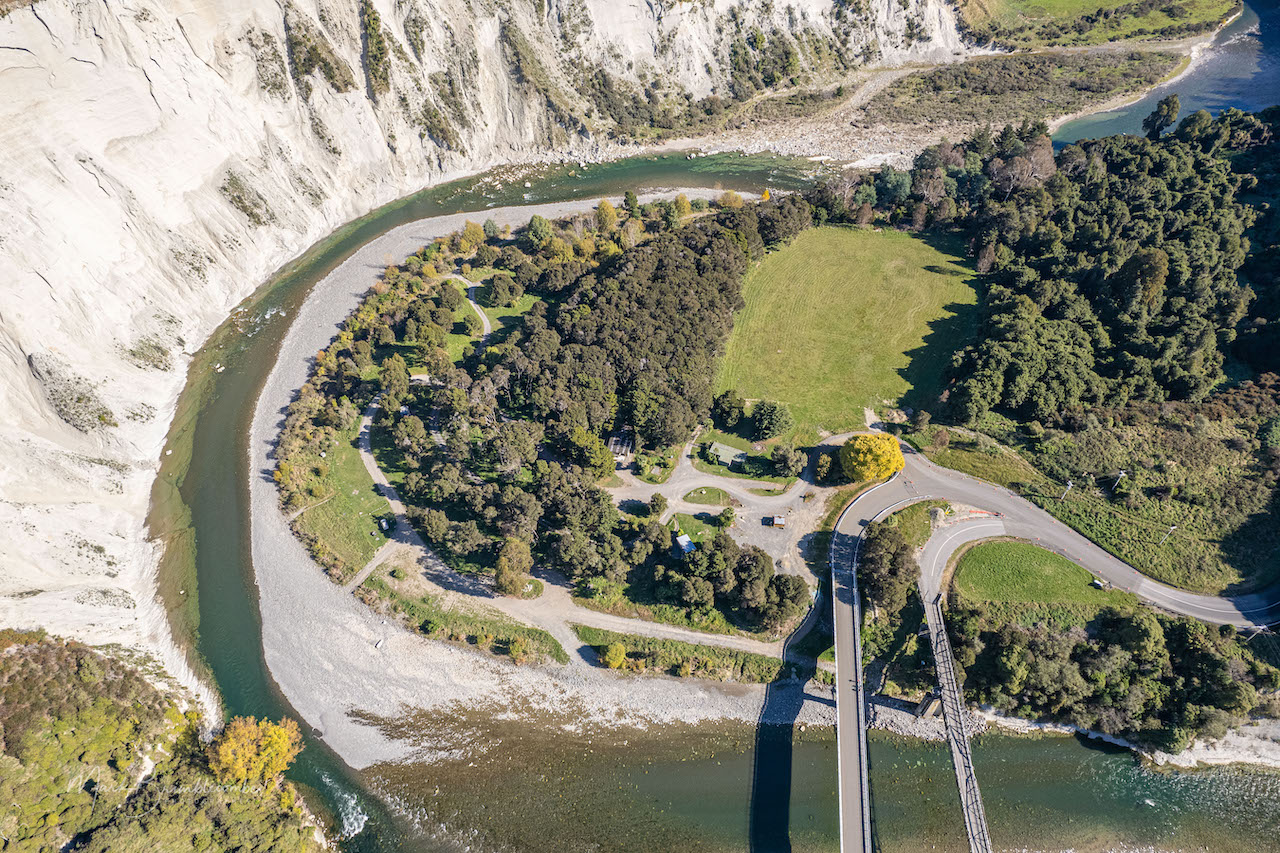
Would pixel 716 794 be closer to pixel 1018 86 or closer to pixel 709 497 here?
pixel 709 497

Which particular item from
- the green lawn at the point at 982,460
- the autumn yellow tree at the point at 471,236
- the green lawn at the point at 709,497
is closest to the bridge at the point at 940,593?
the green lawn at the point at 982,460

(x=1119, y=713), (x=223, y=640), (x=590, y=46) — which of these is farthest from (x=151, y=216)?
(x=1119, y=713)

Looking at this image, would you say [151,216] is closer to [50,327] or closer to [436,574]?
[50,327]

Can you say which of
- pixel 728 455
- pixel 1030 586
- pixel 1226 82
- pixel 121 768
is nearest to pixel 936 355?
pixel 728 455

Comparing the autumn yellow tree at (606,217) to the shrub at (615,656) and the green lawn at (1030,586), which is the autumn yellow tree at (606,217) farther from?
the green lawn at (1030,586)

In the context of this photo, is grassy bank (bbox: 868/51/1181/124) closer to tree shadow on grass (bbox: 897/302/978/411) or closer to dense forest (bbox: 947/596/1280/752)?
tree shadow on grass (bbox: 897/302/978/411)

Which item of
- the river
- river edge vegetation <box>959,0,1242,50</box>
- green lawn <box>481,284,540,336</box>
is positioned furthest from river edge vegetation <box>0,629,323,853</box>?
river edge vegetation <box>959,0,1242,50</box>
